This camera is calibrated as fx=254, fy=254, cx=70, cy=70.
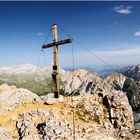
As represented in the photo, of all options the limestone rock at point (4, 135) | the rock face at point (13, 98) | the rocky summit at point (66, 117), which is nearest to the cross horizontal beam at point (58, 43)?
the rocky summit at point (66, 117)

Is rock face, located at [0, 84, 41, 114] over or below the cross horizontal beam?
below

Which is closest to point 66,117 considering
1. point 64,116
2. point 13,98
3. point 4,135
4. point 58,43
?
point 64,116

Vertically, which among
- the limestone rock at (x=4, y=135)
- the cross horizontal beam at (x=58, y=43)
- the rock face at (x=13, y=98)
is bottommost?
the limestone rock at (x=4, y=135)

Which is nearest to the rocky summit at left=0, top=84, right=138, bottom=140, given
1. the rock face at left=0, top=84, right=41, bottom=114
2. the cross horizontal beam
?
the rock face at left=0, top=84, right=41, bottom=114

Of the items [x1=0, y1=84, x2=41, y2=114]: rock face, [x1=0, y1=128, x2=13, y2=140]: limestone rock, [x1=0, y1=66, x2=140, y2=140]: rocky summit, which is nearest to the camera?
[x1=0, y1=128, x2=13, y2=140]: limestone rock

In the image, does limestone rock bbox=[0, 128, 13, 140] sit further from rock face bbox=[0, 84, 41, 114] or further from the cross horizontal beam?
the cross horizontal beam

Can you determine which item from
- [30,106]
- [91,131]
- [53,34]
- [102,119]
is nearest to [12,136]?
[30,106]

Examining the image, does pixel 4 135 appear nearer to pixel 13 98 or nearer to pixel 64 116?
pixel 64 116

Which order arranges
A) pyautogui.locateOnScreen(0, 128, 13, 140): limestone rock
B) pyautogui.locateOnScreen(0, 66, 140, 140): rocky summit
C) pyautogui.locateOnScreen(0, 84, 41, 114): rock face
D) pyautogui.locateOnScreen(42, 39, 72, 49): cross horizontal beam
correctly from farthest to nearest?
pyautogui.locateOnScreen(0, 84, 41, 114): rock face, pyautogui.locateOnScreen(42, 39, 72, 49): cross horizontal beam, pyautogui.locateOnScreen(0, 66, 140, 140): rocky summit, pyautogui.locateOnScreen(0, 128, 13, 140): limestone rock

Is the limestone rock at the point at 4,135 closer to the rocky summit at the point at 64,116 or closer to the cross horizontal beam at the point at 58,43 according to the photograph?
the rocky summit at the point at 64,116

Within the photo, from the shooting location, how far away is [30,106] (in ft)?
132

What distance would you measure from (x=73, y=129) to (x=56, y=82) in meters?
8.67

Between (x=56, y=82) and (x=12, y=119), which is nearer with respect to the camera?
(x=12, y=119)

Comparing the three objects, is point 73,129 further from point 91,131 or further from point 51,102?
point 51,102
